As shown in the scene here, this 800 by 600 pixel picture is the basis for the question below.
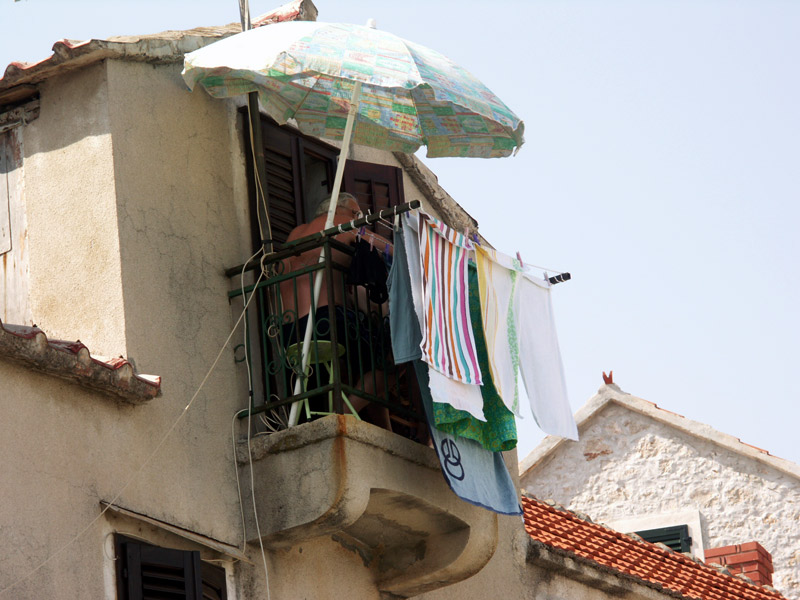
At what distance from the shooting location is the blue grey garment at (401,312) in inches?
360

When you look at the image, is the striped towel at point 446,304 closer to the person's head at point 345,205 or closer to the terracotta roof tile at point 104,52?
the person's head at point 345,205

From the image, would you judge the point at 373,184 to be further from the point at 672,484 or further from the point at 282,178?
the point at 672,484

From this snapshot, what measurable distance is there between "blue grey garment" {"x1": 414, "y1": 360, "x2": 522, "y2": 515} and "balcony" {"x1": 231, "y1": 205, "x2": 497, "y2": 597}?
0.16 m

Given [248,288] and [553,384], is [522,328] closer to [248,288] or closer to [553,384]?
[553,384]

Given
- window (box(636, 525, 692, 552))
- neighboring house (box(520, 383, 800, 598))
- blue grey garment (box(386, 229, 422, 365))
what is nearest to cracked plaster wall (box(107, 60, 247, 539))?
blue grey garment (box(386, 229, 422, 365))

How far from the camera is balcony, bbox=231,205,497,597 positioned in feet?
28.9

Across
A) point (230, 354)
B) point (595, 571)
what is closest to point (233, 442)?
point (230, 354)

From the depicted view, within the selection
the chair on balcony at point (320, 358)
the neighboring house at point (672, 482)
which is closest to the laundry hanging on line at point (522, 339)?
the chair on balcony at point (320, 358)

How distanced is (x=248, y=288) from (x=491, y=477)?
1984mm

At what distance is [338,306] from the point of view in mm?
9414

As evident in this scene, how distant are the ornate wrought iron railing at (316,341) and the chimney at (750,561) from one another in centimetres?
810

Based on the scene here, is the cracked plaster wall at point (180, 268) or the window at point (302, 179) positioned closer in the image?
the cracked plaster wall at point (180, 268)

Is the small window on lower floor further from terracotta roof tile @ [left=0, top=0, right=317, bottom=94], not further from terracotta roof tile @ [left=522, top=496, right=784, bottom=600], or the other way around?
terracotta roof tile @ [left=522, top=496, right=784, bottom=600]

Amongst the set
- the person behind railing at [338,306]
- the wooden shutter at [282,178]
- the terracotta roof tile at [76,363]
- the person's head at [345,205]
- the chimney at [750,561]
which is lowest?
the terracotta roof tile at [76,363]
